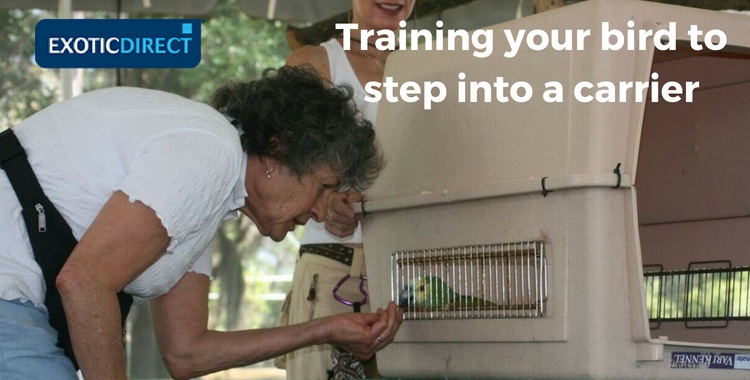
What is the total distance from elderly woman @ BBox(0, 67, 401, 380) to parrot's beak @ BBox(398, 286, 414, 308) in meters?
0.19

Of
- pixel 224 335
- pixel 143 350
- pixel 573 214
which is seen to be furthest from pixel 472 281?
pixel 143 350

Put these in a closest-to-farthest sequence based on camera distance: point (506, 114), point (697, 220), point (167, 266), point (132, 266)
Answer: point (132, 266)
point (167, 266)
point (506, 114)
point (697, 220)

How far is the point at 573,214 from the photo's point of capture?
132 centimetres

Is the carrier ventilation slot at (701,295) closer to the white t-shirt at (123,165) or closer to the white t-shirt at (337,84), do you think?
the white t-shirt at (337,84)

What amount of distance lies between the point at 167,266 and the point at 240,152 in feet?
0.57

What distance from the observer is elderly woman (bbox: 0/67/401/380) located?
1.20 meters

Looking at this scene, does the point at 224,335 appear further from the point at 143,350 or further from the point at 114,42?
the point at 143,350

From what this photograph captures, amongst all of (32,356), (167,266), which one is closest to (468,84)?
(167,266)

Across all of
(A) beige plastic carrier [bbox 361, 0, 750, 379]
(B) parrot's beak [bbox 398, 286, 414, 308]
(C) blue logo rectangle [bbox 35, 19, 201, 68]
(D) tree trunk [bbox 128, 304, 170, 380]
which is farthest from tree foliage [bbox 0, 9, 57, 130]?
(B) parrot's beak [bbox 398, 286, 414, 308]

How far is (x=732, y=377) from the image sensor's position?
1403mm

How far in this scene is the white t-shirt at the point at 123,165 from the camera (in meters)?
1.21

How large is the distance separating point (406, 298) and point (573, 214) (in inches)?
14.0

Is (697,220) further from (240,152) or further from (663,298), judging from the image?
(240,152)

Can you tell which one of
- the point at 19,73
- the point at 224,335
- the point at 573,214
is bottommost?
the point at 224,335
